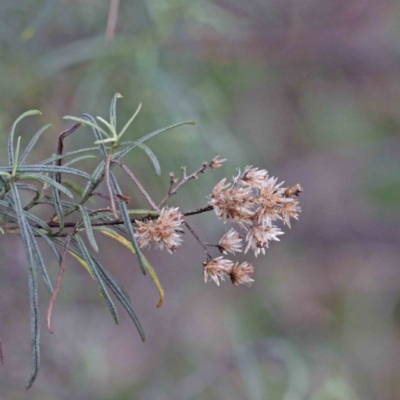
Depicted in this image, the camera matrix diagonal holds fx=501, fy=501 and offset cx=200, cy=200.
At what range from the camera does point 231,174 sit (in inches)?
88.0

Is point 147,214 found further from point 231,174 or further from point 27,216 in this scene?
point 231,174

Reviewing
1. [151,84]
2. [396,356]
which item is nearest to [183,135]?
[151,84]

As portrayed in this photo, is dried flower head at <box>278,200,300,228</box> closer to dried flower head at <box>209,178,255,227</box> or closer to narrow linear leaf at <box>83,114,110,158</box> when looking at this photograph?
dried flower head at <box>209,178,255,227</box>

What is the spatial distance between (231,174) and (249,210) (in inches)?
62.8

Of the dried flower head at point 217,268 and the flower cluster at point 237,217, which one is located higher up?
the flower cluster at point 237,217

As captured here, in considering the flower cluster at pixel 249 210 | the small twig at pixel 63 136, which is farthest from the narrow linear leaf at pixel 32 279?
the flower cluster at pixel 249 210

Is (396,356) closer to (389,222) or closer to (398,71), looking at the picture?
(389,222)

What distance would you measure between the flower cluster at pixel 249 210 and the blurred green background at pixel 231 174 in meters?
1.11

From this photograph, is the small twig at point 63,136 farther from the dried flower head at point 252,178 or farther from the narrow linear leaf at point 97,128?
the dried flower head at point 252,178

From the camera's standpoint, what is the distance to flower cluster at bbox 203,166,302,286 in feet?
2.08

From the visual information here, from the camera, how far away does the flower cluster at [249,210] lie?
64cm

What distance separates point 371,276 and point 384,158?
878mm

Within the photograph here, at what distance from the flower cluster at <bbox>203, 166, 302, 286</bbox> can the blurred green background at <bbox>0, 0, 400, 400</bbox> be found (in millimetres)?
1112

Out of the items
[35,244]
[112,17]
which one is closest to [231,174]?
[112,17]
